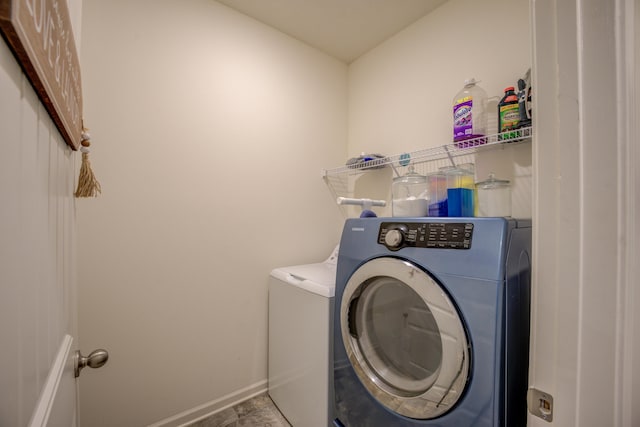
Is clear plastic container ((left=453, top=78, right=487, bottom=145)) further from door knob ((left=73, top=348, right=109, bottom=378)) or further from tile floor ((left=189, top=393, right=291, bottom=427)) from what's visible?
tile floor ((left=189, top=393, right=291, bottom=427))

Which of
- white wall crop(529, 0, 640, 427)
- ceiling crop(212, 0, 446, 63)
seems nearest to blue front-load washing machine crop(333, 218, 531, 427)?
white wall crop(529, 0, 640, 427)

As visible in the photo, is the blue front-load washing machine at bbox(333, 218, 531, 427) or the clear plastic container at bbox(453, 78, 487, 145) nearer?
the blue front-load washing machine at bbox(333, 218, 531, 427)

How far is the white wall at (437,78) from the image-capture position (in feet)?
4.25

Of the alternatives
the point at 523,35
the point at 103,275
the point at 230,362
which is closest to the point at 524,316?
the point at 523,35

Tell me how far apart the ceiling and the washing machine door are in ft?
5.21

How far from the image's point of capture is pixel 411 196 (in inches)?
52.3

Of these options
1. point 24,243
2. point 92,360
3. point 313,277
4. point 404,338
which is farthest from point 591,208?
point 313,277

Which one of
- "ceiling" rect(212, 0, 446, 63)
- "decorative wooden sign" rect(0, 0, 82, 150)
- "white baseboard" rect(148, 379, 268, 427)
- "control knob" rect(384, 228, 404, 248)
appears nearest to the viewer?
"decorative wooden sign" rect(0, 0, 82, 150)

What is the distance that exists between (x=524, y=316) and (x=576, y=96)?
0.65 metres

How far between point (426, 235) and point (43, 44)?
0.92m

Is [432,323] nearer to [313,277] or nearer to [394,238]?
[394,238]

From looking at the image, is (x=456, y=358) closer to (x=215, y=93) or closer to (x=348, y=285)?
(x=348, y=285)

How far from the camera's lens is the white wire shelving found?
124 cm

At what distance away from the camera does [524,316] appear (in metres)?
0.78
